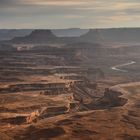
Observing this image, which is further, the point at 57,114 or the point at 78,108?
the point at 78,108

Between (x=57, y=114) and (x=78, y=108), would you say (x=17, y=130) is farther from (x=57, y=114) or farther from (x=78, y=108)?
(x=78, y=108)

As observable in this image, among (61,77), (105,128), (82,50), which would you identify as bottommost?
(105,128)

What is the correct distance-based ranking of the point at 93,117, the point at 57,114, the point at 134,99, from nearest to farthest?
the point at 93,117
the point at 57,114
the point at 134,99

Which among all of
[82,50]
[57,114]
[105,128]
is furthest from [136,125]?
[82,50]

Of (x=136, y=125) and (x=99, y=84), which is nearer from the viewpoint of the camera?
(x=136, y=125)

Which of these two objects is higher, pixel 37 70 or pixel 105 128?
pixel 37 70

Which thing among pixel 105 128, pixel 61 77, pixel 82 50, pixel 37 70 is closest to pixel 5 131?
pixel 105 128

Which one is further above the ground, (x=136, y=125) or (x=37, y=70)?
(x=37, y=70)

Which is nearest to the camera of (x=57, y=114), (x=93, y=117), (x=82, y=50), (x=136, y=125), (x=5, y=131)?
(x=5, y=131)

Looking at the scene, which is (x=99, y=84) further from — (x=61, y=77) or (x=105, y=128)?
(x=105, y=128)
